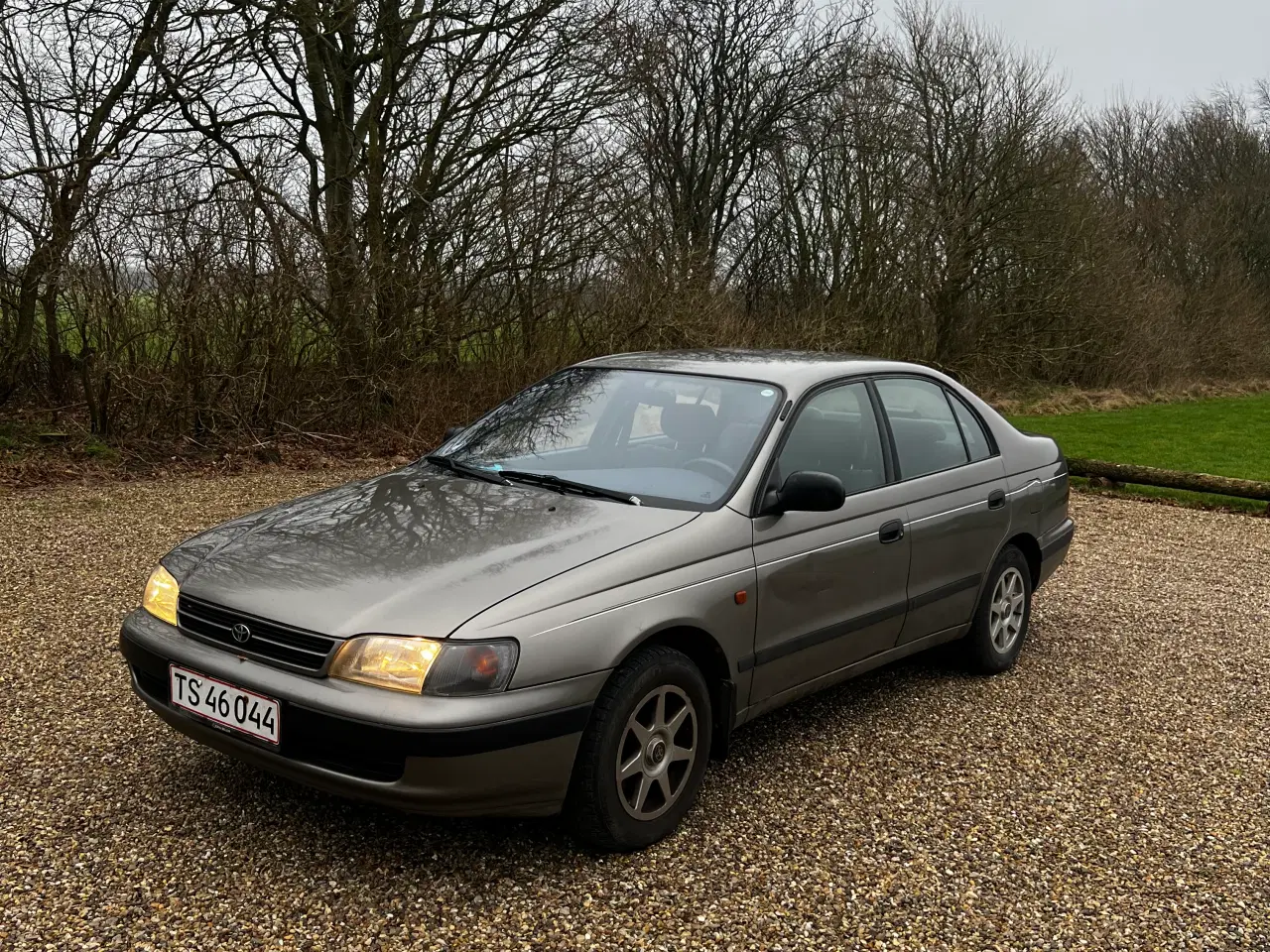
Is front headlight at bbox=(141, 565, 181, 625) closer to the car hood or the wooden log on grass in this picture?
the car hood

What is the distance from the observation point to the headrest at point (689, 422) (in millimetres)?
4102

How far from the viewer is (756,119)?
28.7 metres

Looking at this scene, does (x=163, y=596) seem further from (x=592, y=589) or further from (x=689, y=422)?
(x=689, y=422)

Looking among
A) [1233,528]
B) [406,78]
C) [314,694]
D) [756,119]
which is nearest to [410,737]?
[314,694]

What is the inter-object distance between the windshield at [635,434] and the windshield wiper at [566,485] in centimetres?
3

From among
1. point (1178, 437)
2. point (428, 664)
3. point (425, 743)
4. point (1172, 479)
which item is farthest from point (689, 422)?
point (1178, 437)

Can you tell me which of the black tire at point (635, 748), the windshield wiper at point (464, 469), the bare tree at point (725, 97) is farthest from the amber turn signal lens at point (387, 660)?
the bare tree at point (725, 97)

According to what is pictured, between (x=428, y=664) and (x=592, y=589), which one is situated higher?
(x=592, y=589)

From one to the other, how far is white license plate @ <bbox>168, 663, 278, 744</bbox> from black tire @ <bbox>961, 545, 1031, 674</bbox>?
3.29 meters

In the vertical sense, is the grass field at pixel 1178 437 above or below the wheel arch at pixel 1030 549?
below

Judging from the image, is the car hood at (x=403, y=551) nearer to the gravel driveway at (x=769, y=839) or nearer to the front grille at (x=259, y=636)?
the front grille at (x=259, y=636)

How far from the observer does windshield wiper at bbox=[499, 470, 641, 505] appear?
374cm

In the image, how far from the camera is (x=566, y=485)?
12.8ft

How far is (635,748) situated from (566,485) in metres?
1.07
